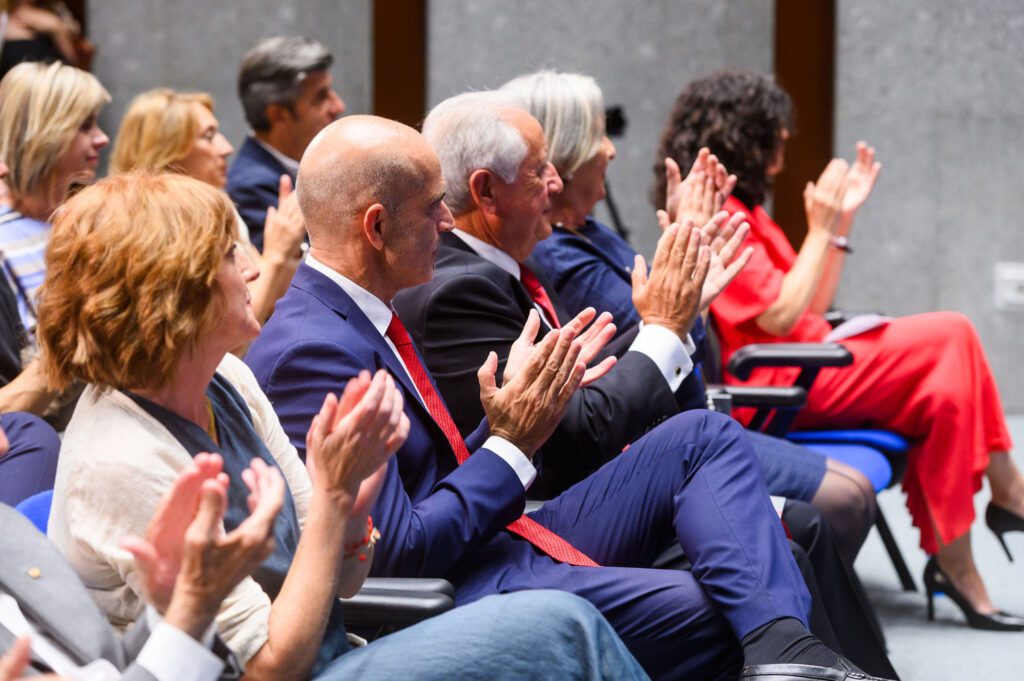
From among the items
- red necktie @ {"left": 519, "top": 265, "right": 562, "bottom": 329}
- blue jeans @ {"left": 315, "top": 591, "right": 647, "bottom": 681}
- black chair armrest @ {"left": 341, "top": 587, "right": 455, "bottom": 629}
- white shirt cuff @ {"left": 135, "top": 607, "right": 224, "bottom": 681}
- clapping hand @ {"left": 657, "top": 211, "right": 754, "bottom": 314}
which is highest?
clapping hand @ {"left": 657, "top": 211, "right": 754, "bottom": 314}

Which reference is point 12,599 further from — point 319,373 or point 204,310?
point 319,373

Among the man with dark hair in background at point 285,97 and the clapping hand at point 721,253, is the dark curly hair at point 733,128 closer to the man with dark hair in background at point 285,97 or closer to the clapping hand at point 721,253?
the clapping hand at point 721,253

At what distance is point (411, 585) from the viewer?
159 centimetres

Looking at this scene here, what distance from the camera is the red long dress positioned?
3.03 metres

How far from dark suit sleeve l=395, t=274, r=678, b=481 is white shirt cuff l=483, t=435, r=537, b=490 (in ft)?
1.02

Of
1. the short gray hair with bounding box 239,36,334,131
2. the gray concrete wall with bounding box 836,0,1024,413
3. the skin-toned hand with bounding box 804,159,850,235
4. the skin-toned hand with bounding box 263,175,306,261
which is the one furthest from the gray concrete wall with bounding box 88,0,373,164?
the skin-toned hand with bounding box 804,159,850,235

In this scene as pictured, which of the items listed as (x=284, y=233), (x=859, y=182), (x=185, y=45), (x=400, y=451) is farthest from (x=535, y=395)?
(x=185, y=45)

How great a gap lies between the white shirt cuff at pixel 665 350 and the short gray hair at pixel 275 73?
81.7 inches

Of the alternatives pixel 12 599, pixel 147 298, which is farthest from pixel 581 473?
pixel 12 599

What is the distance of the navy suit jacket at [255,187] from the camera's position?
357cm

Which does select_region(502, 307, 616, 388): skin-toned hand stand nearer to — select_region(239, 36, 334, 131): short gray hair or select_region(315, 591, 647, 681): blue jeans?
select_region(315, 591, 647, 681): blue jeans

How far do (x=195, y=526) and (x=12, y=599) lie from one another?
0.22 m

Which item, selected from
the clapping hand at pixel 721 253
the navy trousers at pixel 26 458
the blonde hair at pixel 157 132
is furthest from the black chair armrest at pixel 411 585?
the blonde hair at pixel 157 132

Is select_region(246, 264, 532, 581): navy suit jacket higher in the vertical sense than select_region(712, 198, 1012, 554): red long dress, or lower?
higher
